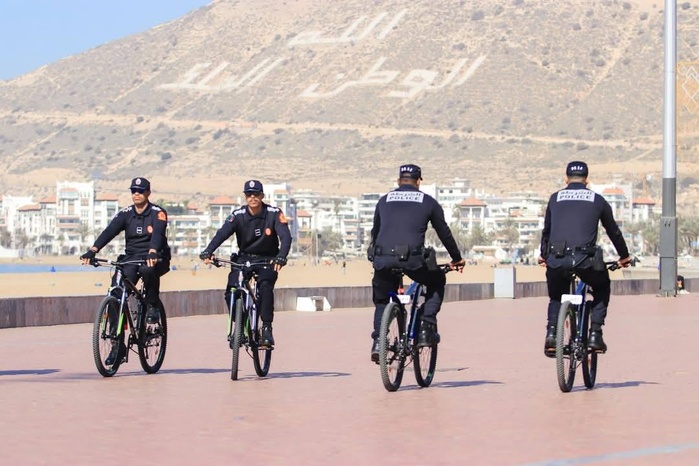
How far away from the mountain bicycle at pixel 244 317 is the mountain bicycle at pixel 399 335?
4.88 feet

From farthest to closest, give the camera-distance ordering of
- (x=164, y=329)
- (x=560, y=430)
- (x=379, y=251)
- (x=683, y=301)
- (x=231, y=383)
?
(x=683, y=301), (x=164, y=329), (x=231, y=383), (x=379, y=251), (x=560, y=430)

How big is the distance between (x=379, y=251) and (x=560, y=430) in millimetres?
2818

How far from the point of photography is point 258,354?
541 inches

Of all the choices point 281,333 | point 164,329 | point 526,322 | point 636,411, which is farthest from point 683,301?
point 636,411

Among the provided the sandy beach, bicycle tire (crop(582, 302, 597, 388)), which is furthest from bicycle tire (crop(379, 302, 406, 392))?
the sandy beach

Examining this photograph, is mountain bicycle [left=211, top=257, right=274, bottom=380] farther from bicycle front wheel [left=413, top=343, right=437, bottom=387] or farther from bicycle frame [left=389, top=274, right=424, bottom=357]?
bicycle frame [left=389, top=274, right=424, bottom=357]

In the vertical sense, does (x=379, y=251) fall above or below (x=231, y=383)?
above

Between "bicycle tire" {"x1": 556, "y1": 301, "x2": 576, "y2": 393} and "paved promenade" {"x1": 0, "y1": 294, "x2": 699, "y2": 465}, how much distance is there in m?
0.14

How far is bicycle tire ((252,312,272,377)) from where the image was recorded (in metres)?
13.6

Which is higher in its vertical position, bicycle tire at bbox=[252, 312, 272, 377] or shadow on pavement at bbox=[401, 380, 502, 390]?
bicycle tire at bbox=[252, 312, 272, 377]

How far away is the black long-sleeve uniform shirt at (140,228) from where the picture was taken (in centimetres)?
1400

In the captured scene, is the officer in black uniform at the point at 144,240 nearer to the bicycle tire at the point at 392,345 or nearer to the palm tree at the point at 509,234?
the bicycle tire at the point at 392,345

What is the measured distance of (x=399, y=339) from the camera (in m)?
12.3

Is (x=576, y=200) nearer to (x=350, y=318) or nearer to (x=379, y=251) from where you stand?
(x=379, y=251)
